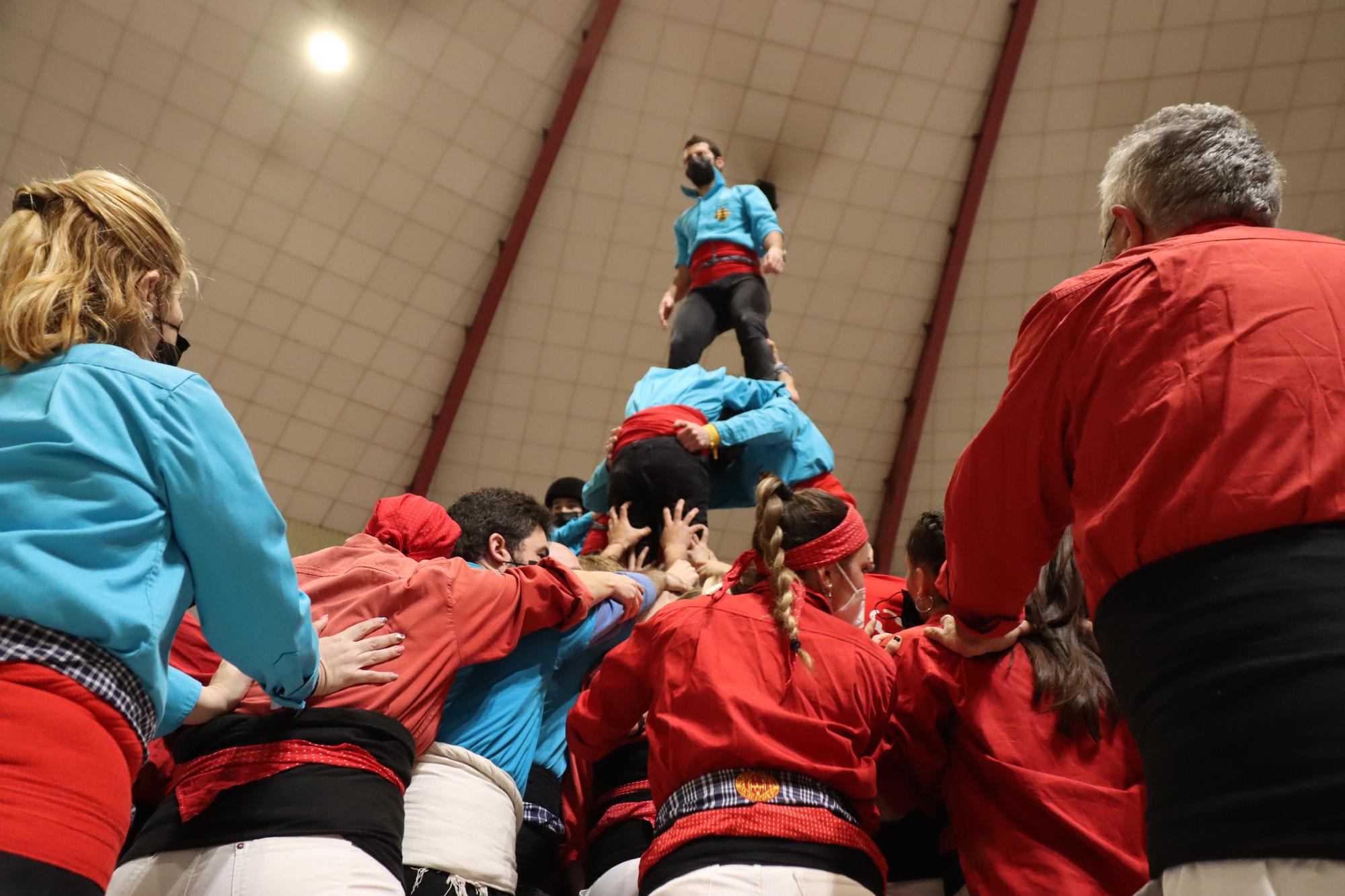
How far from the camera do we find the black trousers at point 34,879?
1075 millimetres

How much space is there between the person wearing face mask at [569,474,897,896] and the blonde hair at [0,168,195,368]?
3.54 feet

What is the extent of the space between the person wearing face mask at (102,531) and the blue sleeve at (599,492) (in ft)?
9.64

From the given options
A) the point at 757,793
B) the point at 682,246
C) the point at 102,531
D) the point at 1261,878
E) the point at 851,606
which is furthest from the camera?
the point at 682,246

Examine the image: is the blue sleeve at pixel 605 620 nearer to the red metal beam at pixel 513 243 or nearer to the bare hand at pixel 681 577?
the bare hand at pixel 681 577

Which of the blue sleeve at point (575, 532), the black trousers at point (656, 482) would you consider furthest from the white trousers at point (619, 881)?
the blue sleeve at point (575, 532)

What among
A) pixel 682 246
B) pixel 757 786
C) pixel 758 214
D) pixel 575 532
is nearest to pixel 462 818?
pixel 757 786

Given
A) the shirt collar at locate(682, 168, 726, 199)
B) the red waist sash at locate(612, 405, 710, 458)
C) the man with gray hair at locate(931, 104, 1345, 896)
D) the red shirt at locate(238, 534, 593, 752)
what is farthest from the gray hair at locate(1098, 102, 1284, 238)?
the shirt collar at locate(682, 168, 726, 199)

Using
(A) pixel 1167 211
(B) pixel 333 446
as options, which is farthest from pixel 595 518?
(B) pixel 333 446

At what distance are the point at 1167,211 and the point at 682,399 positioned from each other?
117 inches

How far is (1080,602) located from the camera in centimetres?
196

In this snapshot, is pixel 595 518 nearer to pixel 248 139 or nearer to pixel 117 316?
pixel 117 316

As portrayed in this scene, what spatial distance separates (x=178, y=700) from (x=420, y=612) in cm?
47

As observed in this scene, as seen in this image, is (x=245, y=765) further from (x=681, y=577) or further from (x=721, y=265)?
(x=721, y=265)

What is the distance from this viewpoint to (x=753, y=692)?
6.11 ft
